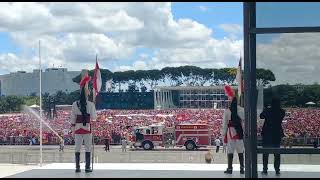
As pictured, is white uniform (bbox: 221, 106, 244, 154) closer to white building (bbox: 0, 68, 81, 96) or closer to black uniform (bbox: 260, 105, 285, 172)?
black uniform (bbox: 260, 105, 285, 172)

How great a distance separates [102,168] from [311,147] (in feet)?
15.9

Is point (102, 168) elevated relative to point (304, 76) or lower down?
lower down

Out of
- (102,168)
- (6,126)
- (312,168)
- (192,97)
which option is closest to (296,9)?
(312,168)

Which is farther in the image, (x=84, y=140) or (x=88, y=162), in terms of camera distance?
(x=84, y=140)

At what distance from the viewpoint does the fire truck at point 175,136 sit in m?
45.2

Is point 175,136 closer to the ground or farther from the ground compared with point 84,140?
closer to the ground

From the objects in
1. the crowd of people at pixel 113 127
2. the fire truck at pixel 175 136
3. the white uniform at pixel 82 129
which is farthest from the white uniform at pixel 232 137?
the fire truck at pixel 175 136

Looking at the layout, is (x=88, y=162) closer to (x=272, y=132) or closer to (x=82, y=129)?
(x=82, y=129)

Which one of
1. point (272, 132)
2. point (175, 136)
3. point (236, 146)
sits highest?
point (272, 132)

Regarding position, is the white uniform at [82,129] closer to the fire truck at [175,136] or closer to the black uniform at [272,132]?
the black uniform at [272,132]

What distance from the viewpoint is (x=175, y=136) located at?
45.9 meters

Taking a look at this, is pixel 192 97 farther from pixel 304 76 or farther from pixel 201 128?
pixel 304 76

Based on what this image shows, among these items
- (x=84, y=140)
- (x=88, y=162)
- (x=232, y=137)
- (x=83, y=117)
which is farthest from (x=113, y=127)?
(x=232, y=137)

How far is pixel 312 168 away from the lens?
25.3 ft
